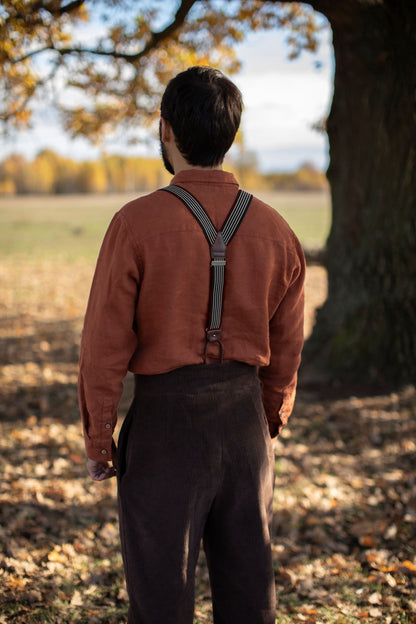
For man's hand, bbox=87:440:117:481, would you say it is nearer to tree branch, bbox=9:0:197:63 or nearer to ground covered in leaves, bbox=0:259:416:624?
ground covered in leaves, bbox=0:259:416:624

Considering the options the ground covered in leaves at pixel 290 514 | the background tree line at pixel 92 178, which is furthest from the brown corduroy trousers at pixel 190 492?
the background tree line at pixel 92 178

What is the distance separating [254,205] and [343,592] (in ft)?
8.46

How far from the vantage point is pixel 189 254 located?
5.82 ft

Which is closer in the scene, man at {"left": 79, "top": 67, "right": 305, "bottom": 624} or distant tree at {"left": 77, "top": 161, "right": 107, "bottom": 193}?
man at {"left": 79, "top": 67, "right": 305, "bottom": 624}

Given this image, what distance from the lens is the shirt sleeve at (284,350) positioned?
2086 mm

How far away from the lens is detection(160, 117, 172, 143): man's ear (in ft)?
5.98

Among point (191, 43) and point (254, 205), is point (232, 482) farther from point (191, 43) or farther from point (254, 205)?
point (191, 43)

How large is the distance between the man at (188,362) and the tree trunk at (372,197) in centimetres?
423

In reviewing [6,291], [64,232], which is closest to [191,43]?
[6,291]

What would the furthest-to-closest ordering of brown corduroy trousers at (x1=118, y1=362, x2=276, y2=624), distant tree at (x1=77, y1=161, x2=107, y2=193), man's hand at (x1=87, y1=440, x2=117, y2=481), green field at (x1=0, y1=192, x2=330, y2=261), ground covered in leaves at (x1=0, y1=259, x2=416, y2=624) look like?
distant tree at (x1=77, y1=161, x2=107, y2=193) → green field at (x1=0, y1=192, x2=330, y2=261) → ground covered in leaves at (x1=0, y1=259, x2=416, y2=624) → man's hand at (x1=87, y1=440, x2=117, y2=481) → brown corduroy trousers at (x1=118, y1=362, x2=276, y2=624)

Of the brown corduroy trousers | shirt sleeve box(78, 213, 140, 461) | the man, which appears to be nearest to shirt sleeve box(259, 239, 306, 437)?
the man

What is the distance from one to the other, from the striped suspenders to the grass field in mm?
2058

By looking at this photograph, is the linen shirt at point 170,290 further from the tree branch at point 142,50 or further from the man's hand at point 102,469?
the tree branch at point 142,50

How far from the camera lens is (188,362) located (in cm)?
184
